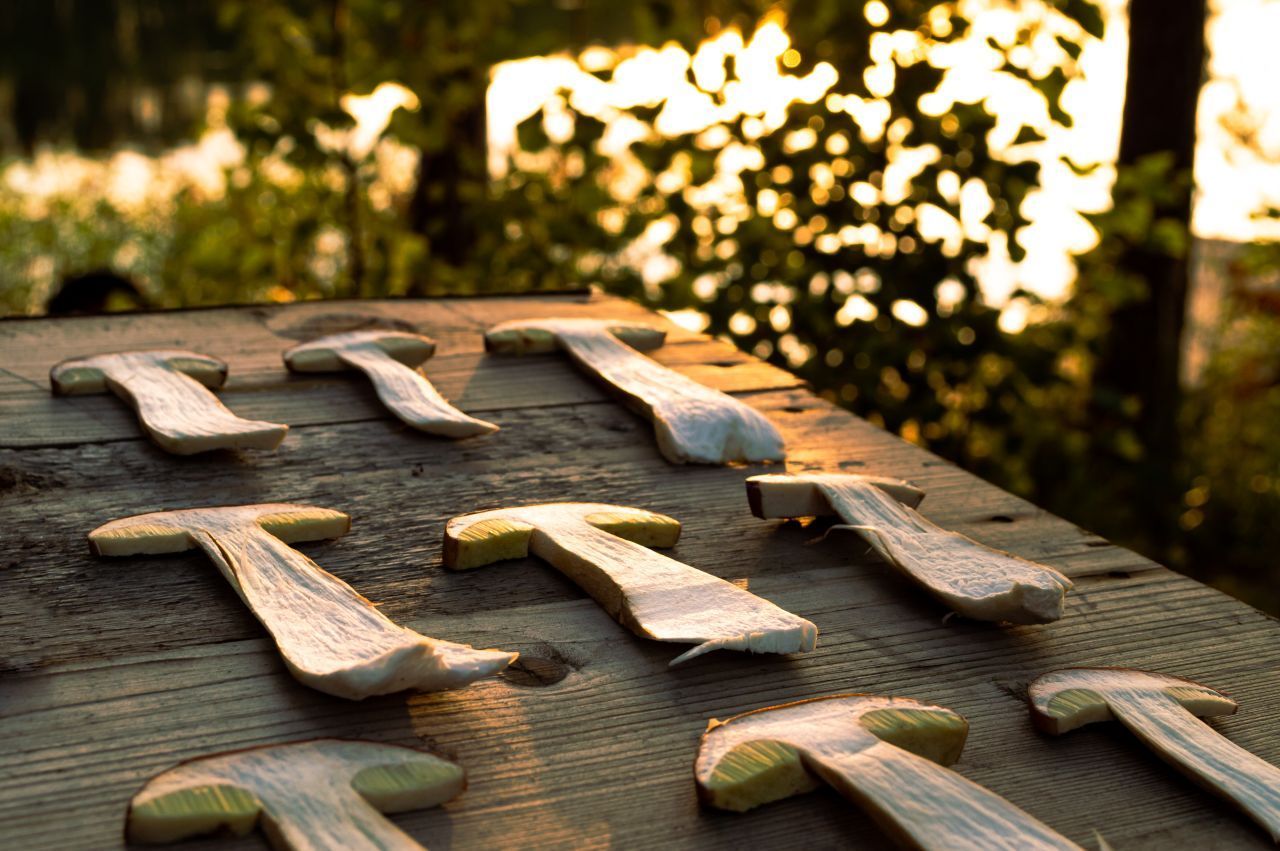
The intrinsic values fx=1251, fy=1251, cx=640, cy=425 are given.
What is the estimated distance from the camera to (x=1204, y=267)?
6.49m

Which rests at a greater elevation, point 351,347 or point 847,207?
point 847,207

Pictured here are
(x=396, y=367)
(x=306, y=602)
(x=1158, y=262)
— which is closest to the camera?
(x=306, y=602)

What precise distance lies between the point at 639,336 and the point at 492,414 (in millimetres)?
397

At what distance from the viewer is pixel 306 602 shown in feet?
3.47

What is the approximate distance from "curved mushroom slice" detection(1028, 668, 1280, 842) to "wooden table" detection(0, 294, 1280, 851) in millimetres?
21

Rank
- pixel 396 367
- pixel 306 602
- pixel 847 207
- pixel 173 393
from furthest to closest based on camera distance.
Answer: pixel 847 207 → pixel 396 367 → pixel 173 393 → pixel 306 602

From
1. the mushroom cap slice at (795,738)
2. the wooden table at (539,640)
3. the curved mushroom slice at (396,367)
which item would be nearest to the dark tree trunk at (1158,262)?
the wooden table at (539,640)

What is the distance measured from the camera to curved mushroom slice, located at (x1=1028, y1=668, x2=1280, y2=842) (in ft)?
2.92

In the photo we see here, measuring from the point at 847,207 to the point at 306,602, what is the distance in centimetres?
225

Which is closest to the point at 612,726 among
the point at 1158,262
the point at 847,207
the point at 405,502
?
the point at 405,502

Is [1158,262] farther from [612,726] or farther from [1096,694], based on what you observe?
[612,726]

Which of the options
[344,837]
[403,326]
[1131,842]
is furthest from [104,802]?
[403,326]

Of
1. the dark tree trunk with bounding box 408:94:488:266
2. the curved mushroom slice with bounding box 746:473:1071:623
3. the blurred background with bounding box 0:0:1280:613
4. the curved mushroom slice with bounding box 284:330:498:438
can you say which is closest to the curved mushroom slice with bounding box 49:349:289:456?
the curved mushroom slice with bounding box 284:330:498:438

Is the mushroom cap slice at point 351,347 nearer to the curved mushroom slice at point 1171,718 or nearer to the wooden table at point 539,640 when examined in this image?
the wooden table at point 539,640
